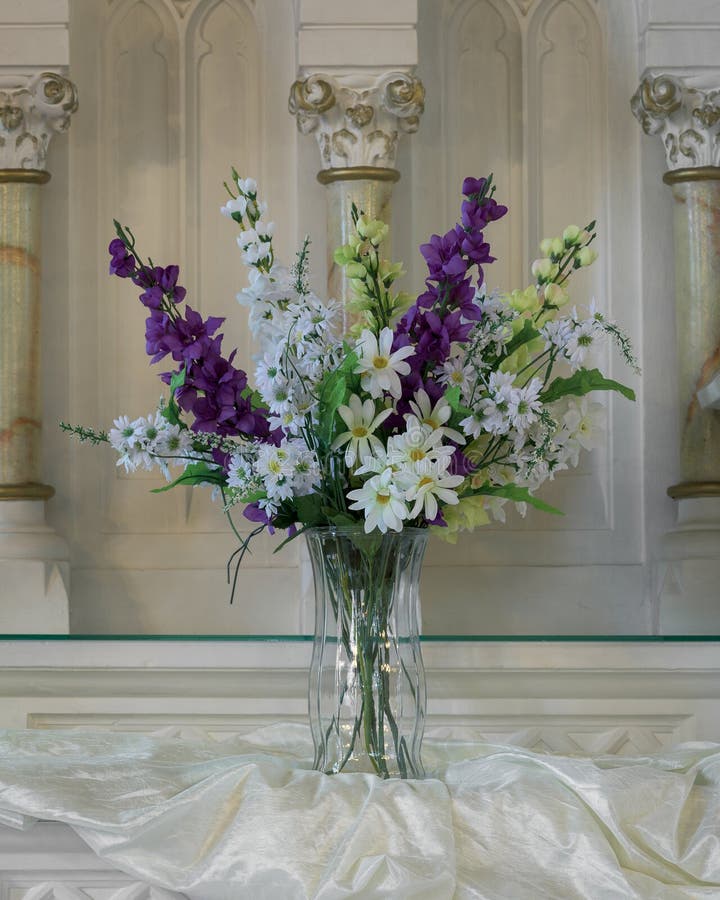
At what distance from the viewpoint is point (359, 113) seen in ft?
11.3

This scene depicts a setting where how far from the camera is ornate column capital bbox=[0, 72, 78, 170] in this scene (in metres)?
3.47

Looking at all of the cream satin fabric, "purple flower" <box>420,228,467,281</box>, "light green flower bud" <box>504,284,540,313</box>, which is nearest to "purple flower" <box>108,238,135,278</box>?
"purple flower" <box>420,228,467,281</box>

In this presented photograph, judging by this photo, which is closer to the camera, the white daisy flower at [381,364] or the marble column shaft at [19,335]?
the white daisy flower at [381,364]

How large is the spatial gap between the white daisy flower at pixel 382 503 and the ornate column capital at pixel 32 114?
7.35ft

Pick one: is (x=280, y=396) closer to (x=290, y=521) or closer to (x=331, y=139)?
(x=290, y=521)

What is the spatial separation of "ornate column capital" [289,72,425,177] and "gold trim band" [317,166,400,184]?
13 mm

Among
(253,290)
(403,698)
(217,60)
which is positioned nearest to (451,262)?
(253,290)

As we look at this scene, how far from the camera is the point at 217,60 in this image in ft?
12.7

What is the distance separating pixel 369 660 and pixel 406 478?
0.90ft

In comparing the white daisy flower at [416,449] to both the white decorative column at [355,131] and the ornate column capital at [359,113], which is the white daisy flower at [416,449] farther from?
the ornate column capital at [359,113]

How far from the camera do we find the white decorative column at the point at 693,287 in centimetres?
350

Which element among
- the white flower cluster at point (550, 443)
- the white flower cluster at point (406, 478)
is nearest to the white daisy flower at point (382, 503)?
the white flower cluster at point (406, 478)

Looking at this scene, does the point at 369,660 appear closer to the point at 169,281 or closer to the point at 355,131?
the point at 169,281

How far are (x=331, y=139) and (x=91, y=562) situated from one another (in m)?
1.30
